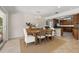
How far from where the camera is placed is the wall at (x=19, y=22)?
441cm

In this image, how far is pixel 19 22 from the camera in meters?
4.87

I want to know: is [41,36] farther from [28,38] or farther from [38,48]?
[38,48]

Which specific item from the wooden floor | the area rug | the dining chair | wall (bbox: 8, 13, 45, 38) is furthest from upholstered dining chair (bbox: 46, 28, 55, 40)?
wall (bbox: 8, 13, 45, 38)

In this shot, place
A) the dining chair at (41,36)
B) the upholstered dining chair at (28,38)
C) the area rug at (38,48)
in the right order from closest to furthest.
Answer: the area rug at (38,48) < the upholstered dining chair at (28,38) < the dining chair at (41,36)

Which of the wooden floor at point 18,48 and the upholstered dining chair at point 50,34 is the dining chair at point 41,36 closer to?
the upholstered dining chair at point 50,34

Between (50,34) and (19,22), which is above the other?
(19,22)

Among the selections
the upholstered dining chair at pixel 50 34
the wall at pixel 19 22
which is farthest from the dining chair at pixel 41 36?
the wall at pixel 19 22

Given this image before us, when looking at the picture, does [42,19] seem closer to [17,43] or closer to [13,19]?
[13,19]

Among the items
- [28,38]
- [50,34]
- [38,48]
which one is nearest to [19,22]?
[28,38]

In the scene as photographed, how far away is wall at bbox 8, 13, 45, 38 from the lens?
4.41m

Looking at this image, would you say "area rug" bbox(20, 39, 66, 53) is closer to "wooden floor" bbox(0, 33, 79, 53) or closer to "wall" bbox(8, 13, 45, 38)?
"wooden floor" bbox(0, 33, 79, 53)
